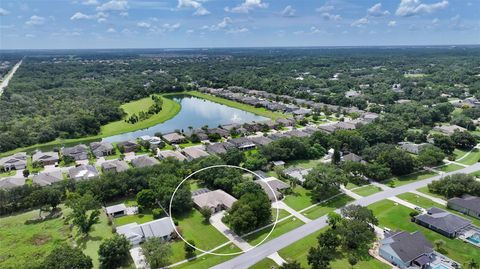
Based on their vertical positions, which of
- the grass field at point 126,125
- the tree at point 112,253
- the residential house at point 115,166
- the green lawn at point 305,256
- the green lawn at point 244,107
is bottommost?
the green lawn at point 244,107

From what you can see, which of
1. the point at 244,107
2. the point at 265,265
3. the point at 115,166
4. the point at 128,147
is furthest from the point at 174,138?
the point at 265,265

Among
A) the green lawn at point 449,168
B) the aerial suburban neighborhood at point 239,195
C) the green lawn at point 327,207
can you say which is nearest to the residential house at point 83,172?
the aerial suburban neighborhood at point 239,195

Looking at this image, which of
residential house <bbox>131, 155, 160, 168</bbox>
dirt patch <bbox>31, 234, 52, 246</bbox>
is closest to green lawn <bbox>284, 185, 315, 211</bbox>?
residential house <bbox>131, 155, 160, 168</bbox>

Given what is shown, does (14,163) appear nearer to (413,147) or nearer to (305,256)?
(305,256)

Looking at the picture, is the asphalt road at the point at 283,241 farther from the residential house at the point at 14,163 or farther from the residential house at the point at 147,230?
the residential house at the point at 14,163

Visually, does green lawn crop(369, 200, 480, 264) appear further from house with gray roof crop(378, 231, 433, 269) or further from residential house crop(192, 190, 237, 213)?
residential house crop(192, 190, 237, 213)
